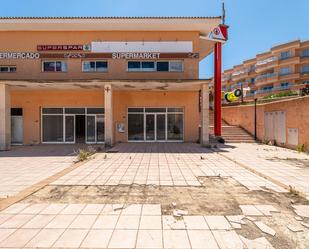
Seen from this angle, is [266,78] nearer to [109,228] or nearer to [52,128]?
[52,128]

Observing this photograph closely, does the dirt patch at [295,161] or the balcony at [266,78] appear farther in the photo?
the balcony at [266,78]

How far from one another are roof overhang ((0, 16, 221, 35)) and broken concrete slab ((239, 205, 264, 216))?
49.1 feet

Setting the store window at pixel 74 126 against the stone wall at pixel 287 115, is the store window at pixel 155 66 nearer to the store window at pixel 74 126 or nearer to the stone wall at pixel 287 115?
the store window at pixel 74 126

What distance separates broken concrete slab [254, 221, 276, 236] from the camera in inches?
171

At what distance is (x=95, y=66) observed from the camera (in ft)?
61.2

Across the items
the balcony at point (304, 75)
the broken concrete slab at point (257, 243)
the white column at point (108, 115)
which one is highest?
the balcony at point (304, 75)

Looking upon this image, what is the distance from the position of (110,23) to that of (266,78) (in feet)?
148

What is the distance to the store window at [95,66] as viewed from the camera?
18.6m

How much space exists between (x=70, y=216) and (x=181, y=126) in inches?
576

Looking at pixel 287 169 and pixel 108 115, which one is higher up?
pixel 108 115

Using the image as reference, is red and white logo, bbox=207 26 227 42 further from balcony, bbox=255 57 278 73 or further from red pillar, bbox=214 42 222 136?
balcony, bbox=255 57 278 73

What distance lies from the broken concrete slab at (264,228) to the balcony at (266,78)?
5269 cm

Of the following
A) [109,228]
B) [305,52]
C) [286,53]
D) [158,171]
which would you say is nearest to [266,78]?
[286,53]

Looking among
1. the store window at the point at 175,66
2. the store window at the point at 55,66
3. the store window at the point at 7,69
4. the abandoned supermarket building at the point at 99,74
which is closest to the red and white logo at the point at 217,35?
the abandoned supermarket building at the point at 99,74
